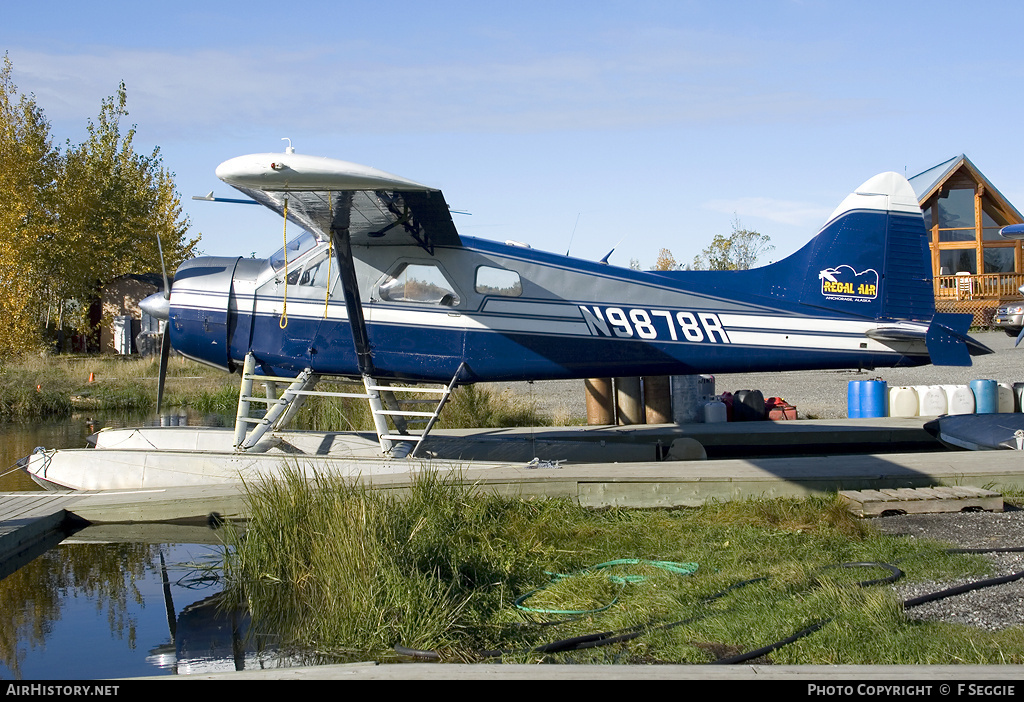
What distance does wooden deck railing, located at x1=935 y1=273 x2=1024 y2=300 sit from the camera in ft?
112

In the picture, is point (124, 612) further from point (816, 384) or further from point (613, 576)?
point (816, 384)

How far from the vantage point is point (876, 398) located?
13547mm

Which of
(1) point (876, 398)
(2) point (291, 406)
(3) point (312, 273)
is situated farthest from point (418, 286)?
(1) point (876, 398)

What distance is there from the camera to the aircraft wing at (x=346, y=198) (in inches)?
258

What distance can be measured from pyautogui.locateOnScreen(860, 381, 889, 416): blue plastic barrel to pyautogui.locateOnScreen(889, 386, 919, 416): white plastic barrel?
0.70 feet

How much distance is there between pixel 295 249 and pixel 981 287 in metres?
33.0

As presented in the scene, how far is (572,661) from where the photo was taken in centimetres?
407

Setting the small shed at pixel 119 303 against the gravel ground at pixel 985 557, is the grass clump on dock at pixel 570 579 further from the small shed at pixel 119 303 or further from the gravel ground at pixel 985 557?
the small shed at pixel 119 303

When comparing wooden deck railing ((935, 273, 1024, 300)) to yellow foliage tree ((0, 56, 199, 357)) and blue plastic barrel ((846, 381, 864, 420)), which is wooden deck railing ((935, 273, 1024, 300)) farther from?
yellow foliage tree ((0, 56, 199, 357))

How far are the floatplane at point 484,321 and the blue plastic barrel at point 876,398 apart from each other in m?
4.43

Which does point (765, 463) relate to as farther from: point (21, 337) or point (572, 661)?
point (21, 337)

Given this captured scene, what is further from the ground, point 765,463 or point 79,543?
point 765,463

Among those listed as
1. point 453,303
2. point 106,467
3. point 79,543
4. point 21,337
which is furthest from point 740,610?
point 21,337
